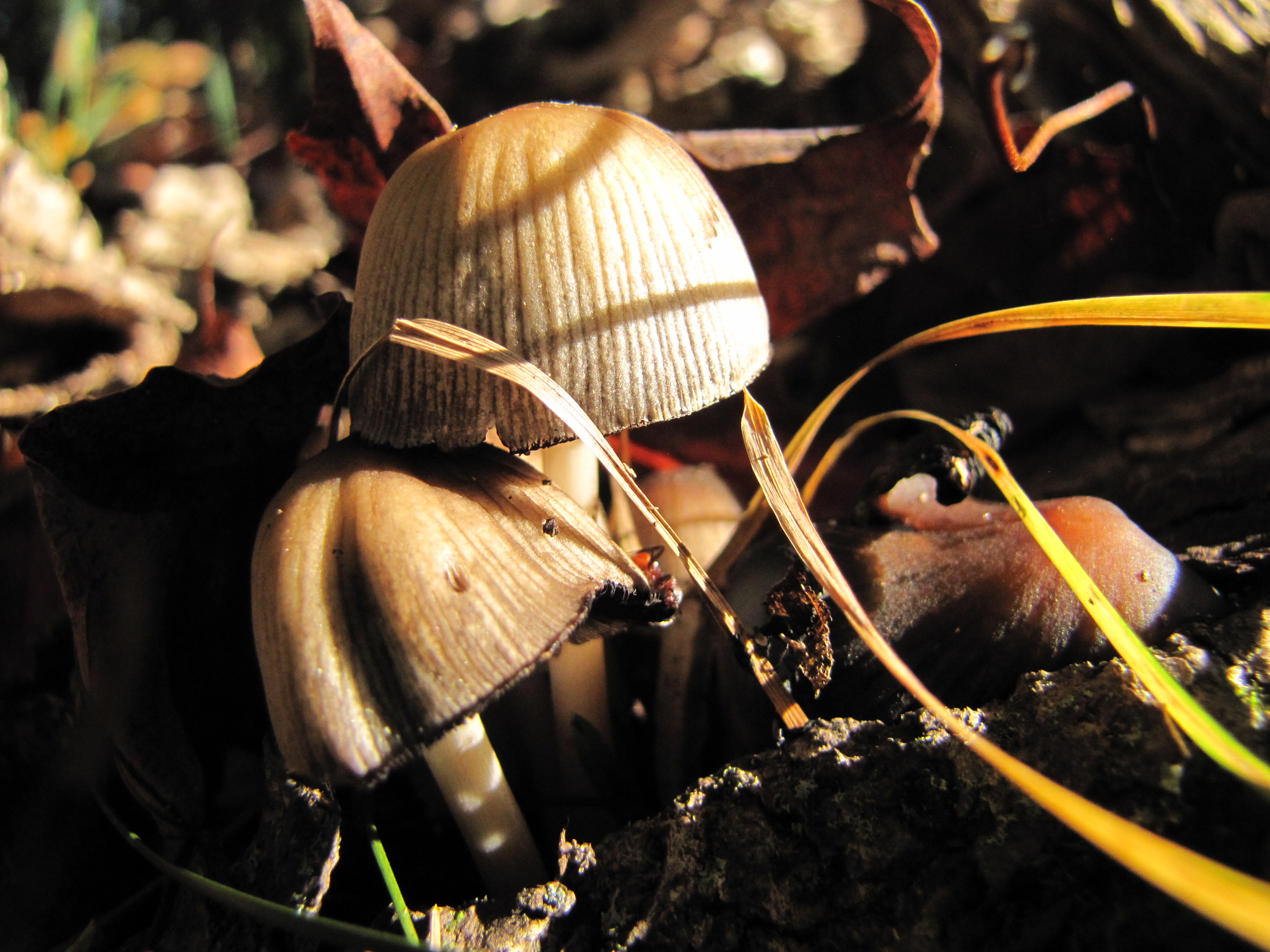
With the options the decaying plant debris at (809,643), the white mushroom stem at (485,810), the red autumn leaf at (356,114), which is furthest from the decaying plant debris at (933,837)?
the red autumn leaf at (356,114)

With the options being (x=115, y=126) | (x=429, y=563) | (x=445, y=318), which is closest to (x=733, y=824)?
(x=429, y=563)

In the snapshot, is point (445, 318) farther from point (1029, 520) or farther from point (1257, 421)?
point (1257, 421)

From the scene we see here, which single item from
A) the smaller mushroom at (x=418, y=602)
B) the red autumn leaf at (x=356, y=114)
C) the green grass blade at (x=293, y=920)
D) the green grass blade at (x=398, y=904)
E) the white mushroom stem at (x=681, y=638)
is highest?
the red autumn leaf at (x=356, y=114)

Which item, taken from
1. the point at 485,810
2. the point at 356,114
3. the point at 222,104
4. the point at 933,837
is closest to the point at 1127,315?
the point at 933,837

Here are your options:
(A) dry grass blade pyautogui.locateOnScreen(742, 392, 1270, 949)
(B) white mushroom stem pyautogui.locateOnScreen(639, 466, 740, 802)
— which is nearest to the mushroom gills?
(A) dry grass blade pyautogui.locateOnScreen(742, 392, 1270, 949)

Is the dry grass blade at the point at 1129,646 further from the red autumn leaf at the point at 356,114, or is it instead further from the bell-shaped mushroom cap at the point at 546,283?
the red autumn leaf at the point at 356,114

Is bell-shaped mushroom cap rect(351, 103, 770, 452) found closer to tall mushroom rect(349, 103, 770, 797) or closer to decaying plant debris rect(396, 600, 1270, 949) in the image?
tall mushroom rect(349, 103, 770, 797)

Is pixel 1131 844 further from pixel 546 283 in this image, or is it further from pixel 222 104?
pixel 222 104
